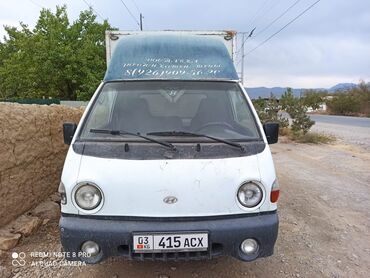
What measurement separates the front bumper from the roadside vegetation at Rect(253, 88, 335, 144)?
12.4 meters

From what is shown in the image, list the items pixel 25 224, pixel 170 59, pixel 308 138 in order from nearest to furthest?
pixel 25 224 → pixel 170 59 → pixel 308 138

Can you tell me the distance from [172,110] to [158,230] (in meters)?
1.44

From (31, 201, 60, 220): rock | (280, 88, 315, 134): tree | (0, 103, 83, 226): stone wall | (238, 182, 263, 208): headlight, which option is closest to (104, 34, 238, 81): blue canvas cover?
(0, 103, 83, 226): stone wall

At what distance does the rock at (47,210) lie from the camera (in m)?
4.49

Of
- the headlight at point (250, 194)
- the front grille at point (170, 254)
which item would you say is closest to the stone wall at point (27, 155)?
the front grille at point (170, 254)

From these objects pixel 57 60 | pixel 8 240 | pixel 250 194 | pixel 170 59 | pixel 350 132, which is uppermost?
pixel 57 60

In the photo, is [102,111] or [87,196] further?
[102,111]

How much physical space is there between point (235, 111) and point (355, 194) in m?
3.90

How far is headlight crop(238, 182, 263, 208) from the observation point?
9.02ft

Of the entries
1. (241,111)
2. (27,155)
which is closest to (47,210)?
(27,155)

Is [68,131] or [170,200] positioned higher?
[68,131]

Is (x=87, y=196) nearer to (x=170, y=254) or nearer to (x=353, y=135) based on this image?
(x=170, y=254)

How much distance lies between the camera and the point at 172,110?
12.1 feet

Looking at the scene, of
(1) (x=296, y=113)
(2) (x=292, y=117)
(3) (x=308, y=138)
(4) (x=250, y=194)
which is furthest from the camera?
(2) (x=292, y=117)
